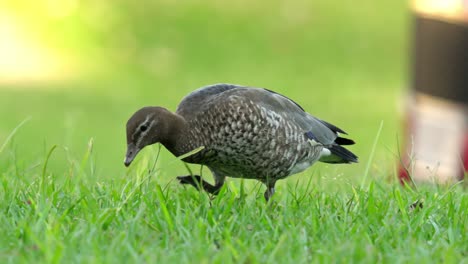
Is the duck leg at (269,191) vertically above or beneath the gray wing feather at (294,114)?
beneath

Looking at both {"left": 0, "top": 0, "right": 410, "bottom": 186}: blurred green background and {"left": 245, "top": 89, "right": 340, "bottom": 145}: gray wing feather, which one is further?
{"left": 0, "top": 0, "right": 410, "bottom": 186}: blurred green background

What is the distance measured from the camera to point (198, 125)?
18.1 feet

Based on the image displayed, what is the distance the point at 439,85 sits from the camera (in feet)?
37.5

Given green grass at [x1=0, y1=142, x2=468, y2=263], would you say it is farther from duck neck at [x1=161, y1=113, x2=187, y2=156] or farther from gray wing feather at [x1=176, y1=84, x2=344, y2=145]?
gray wing feather at [x1=176, y1=84, x2=344, y2=145]

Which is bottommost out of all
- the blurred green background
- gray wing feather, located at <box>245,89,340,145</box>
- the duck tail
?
the blurred green background

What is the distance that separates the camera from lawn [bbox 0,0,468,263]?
4402mm

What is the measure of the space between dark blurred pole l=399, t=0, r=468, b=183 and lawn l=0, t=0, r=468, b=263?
2.52 ft

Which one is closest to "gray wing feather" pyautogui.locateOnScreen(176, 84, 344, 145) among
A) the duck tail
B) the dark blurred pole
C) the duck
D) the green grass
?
the duck

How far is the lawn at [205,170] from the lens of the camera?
4.40 m

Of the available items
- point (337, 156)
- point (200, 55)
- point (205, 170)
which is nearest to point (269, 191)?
point (337, 156)

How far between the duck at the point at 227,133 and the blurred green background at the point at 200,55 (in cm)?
851

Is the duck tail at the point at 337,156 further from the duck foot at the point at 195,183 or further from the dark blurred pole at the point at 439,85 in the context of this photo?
the dark blurred pole at the point at 439,85

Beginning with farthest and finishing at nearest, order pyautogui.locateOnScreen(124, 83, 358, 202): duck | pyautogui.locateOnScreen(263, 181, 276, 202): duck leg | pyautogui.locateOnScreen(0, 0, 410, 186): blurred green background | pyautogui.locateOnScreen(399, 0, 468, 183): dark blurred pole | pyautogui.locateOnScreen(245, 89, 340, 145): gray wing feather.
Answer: pyautogui.locateOnScreen(0, 0, 410, 186): blurred green background, pyautogui.locateOnScreen(399, 0, 468, 183): dark blurred pole, pyautogui.locateOnScreen(245, 89, 340, 145): gray wing feather, pyautogui.locateOnScreen(263, 181, 276, 202): duck leg, pyautogui.locateOnScreen(124, 83, 358, 202): duck

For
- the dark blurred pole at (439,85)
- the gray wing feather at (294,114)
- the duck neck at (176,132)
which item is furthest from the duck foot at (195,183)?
the dark blurred pole at (439,85)
